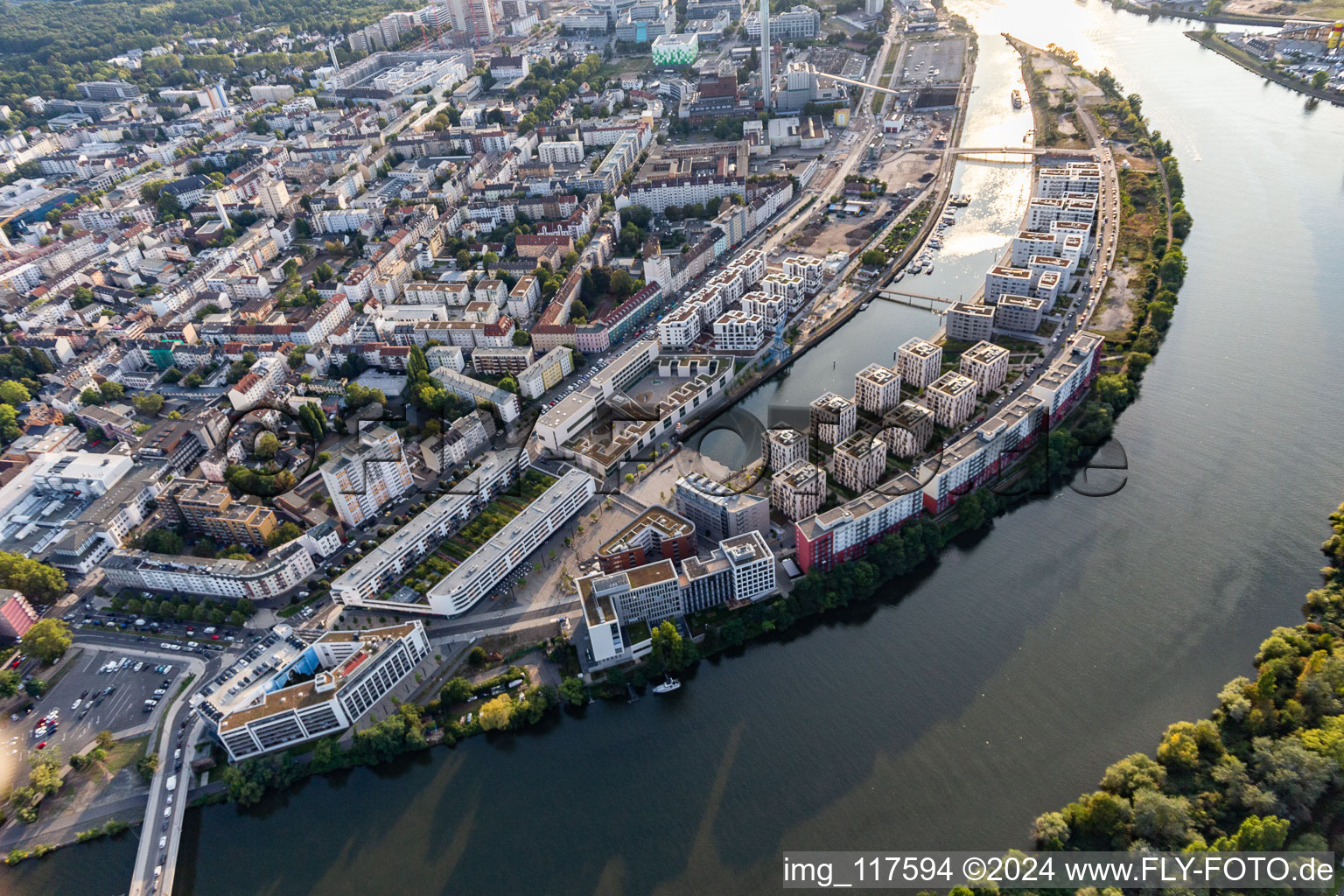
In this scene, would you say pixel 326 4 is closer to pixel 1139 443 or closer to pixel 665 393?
pixel 665 393

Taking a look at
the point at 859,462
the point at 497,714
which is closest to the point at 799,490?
the point at 859,462

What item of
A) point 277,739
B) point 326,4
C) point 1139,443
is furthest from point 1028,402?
point 326,4

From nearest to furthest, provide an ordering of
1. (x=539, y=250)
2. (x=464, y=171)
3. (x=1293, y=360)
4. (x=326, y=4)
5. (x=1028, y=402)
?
(x=1028, y=402), (x=1293, y=360), (x=539, y=250), (x=464, y=171), (x=326, y=4)

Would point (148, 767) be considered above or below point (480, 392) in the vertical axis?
below

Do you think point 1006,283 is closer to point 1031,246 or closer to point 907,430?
point 1031,246

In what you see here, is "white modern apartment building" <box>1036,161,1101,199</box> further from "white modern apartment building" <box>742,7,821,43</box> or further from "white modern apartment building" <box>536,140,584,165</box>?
"white modern apartment building" <box>742,7,821,43</box>
